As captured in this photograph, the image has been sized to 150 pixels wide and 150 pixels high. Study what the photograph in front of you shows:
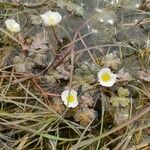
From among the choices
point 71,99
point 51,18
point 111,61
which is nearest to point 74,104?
point 71,99

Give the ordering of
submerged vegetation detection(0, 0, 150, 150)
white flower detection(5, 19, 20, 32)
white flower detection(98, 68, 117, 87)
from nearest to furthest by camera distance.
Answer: submerged vegetation detection(0, 0, 150, 150) < white flower detection(98, 68, 117, 87) < white flower detection(5, 19, 20, 32)

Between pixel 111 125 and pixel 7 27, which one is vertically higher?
pixel 7 27

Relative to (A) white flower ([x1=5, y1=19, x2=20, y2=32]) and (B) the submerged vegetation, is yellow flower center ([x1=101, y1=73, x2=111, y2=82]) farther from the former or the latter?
(A) white flower ([x1=5, y1=19, x2=20, y2=32])

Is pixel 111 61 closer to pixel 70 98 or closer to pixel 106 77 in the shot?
pixel 106 77

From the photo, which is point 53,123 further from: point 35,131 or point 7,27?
point 7,27

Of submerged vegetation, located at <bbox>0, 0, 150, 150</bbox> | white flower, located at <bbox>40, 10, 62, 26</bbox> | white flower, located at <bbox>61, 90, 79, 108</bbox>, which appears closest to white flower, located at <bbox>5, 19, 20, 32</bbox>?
submerged vegetation, located at <bbox>0, 0, 150, 150</bbox>

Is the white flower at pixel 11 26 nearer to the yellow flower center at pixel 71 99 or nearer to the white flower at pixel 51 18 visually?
the white flower at pixel 51 18

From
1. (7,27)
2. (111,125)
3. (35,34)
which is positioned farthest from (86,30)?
(111,125)
